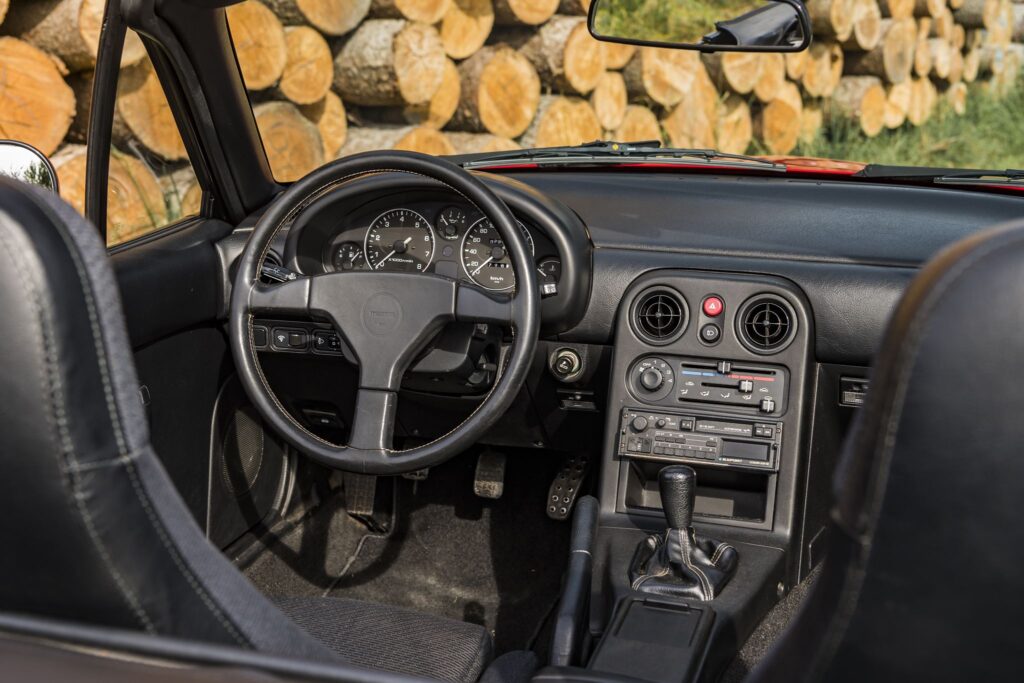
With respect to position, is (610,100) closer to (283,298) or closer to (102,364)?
(283,298)

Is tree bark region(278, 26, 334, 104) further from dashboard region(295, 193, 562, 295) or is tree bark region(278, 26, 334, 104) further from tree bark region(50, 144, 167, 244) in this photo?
dashboard region(295, 193, 562, 295)

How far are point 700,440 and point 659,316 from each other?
30 centimetres

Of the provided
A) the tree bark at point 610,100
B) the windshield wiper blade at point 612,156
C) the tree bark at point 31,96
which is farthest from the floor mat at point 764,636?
the tree bark at point 610,100

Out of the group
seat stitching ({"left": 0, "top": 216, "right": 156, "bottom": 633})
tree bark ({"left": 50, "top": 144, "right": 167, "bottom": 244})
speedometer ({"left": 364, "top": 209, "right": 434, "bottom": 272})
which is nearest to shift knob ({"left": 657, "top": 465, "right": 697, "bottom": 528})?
speedometer ({"left": 364, "top": 209, "right": 434, "bottom": 272})

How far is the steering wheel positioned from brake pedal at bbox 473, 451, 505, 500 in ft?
2.70

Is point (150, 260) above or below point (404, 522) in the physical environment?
above

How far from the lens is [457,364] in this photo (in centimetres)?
245

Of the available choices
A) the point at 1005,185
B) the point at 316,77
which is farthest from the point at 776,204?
the point at 316,77

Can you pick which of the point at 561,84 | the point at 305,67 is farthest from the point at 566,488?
the point at 561,84

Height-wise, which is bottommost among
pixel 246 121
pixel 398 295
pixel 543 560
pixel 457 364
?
pixel 543 560

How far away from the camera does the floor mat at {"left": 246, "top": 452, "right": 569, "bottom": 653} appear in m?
3.09

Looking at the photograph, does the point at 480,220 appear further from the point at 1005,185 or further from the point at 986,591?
the point at 986,591

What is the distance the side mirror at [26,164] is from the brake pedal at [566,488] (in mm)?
1665

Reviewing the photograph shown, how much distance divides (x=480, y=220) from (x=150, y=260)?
0.72m
